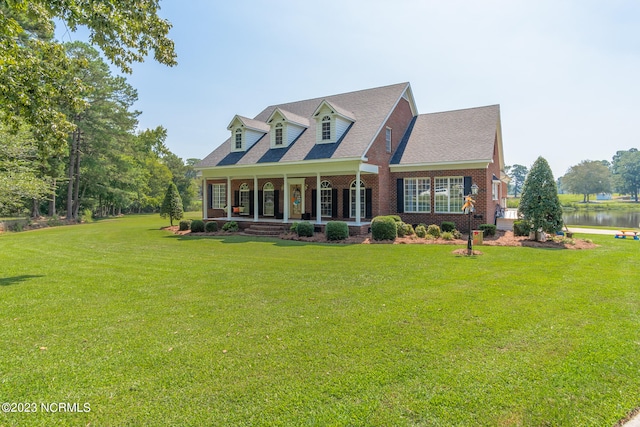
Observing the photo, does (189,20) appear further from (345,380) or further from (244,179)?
(244,179)

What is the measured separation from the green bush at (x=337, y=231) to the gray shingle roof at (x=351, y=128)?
132 inches

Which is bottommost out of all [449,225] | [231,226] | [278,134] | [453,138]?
[231,226]

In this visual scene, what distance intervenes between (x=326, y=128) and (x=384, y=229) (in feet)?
22.2

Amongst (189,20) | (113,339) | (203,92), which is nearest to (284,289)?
(113,339)

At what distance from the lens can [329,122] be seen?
18375 mm

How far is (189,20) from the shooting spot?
9.97 meters

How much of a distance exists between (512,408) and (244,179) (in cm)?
2033

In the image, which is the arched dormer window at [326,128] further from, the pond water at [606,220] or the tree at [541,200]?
the pond water at [606,220]

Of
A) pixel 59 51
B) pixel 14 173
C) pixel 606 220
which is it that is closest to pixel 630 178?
pixel 606 220

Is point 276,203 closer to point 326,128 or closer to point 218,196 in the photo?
point 218,196

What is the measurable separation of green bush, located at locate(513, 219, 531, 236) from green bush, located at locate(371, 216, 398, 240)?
503 centimetres

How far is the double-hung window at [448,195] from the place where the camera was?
16891mm

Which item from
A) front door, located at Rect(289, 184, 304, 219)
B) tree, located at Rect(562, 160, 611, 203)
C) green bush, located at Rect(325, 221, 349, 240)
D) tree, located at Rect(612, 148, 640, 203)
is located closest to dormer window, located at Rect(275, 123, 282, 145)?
front door, located at Rect(289, 184, 304, 219)

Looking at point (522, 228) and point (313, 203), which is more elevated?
point (313, 203)
